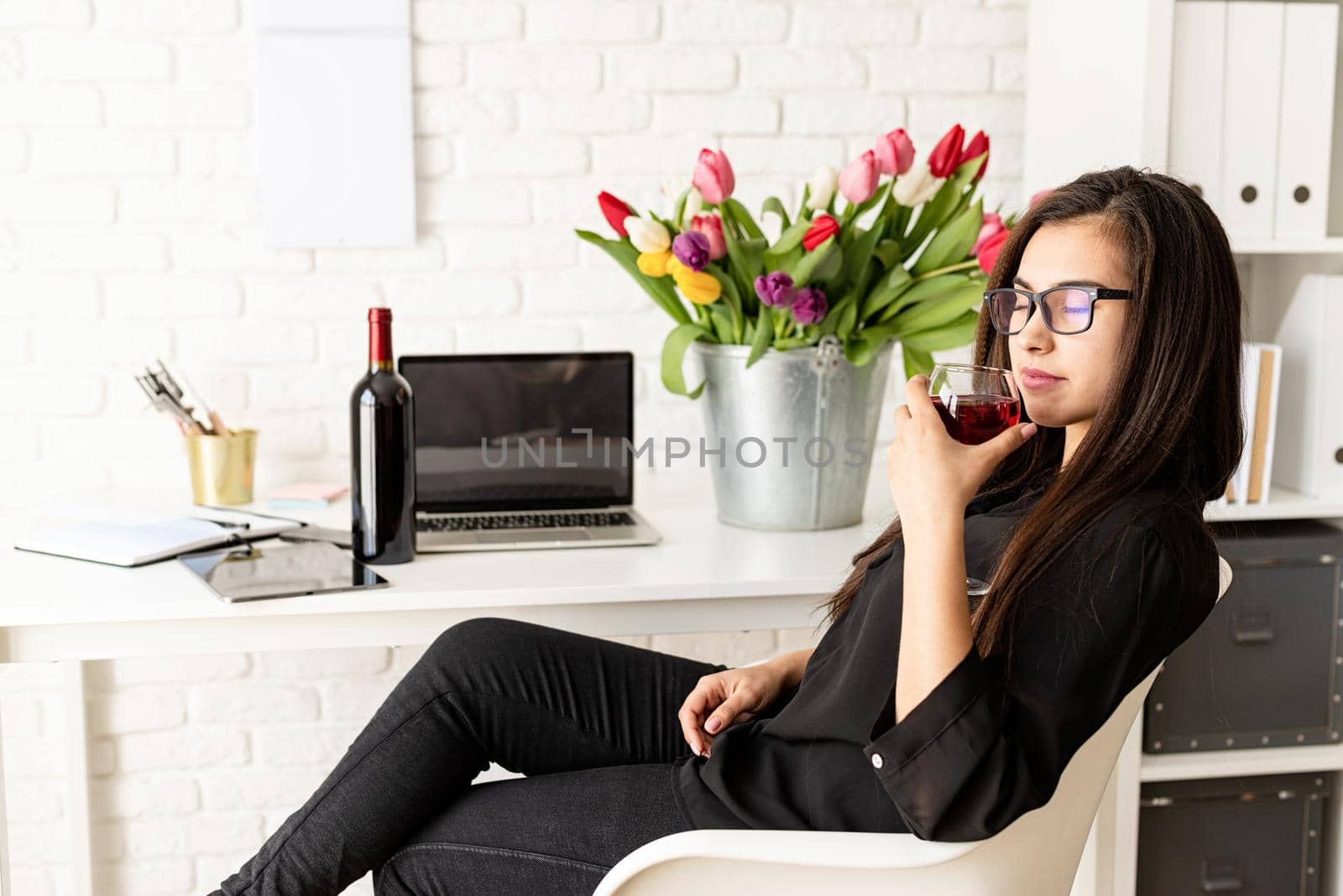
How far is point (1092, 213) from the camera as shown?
1.24 meters

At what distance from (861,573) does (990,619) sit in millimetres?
322

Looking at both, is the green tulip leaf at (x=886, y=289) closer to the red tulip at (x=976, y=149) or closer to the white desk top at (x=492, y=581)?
the red tulip at (x=976, y=149)

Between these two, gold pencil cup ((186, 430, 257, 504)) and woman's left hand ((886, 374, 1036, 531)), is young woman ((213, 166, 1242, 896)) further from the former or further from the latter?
gold pencil cup ((186, 430, 257, 504))

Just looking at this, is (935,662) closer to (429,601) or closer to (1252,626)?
(429,601)

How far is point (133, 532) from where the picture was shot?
1.76m

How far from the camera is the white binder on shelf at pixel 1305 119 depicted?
1.91 metres

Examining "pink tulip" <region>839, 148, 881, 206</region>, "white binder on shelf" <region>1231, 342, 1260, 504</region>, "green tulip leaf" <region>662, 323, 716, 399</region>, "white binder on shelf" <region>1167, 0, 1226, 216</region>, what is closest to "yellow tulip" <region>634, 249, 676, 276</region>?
"green tulip leaf" <region>662, 323, 716, 399</region>

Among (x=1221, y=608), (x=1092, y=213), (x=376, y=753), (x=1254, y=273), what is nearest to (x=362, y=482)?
(x=376, y=753)

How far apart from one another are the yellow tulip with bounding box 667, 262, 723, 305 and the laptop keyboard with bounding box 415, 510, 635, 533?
358 mm

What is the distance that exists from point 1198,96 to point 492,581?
4.04ft

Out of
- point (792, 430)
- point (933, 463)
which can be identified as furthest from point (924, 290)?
point (933, 463)

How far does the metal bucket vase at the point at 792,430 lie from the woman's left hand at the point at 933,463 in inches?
26.6

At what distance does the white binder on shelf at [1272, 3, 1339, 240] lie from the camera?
1912 mm

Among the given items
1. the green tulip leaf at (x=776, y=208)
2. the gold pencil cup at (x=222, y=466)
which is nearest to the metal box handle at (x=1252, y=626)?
the green tulip leaf at (x=776, y=208)
